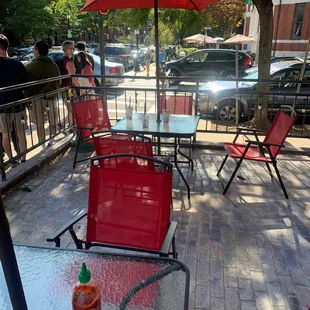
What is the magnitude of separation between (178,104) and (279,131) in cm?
190

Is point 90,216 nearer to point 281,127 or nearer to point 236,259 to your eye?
point 236,259

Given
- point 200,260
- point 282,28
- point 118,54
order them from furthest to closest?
point 282,28
point 118,54
point 200,260

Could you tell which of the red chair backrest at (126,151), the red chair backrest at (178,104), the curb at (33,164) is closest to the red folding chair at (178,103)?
the red chair backrest at (178,104)

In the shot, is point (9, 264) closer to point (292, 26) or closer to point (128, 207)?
point (128, 207)

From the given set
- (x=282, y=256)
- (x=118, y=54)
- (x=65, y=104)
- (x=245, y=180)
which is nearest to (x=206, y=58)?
(x=118, y=54)

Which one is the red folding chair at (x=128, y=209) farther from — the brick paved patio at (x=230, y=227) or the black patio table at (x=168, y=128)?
the black patio table at (x=168, y=128)

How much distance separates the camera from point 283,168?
4891 millimetres

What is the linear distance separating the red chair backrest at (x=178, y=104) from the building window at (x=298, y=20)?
2380 cm

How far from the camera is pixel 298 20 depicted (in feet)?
82.5

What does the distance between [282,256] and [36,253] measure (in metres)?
2.15

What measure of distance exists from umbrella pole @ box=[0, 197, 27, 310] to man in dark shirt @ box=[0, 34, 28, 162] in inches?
143

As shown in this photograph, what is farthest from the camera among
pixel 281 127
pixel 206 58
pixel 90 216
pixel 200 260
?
pixel 206 58

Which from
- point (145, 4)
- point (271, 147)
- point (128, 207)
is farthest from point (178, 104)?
point (128, 207)

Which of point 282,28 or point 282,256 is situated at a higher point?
point 282,28
